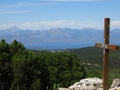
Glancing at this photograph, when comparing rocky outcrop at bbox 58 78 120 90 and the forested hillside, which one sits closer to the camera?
rocky outcrop at bbox 58 78 120 90

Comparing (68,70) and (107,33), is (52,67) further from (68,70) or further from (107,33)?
(107,33)

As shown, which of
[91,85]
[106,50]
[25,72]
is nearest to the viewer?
[106,50]

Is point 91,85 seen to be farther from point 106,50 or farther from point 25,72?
point 25,72

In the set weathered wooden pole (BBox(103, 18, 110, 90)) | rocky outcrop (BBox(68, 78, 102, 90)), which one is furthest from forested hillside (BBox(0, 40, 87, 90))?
weathered wooden pole (BBox(103, 18, 110, 90))

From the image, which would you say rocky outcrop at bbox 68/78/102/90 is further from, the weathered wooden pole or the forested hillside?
the forested hillside

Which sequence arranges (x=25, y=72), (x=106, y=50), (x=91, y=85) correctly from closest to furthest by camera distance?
(x=106, y=50) < (x=91, y=85) < (x=25, y=72)

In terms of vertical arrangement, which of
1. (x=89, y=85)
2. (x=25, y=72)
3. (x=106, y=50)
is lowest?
(x=25, y=72)

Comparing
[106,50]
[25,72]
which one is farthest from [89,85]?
[25,72]

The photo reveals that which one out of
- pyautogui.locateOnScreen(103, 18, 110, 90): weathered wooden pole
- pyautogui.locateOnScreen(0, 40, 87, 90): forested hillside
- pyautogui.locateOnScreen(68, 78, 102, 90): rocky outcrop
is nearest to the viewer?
pyautogui.locateOnScreen(103, 18, 110, 90): weathered wooden pole

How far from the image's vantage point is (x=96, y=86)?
1820 centimetres

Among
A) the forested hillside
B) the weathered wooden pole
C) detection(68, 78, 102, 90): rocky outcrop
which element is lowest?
the forested hillside

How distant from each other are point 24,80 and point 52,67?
39.5ft

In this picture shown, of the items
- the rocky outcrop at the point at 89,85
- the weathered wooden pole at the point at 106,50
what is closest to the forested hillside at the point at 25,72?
the rocky outcrop at the point at 89,85

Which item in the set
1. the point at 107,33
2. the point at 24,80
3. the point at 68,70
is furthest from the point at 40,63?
the point at 107,33
